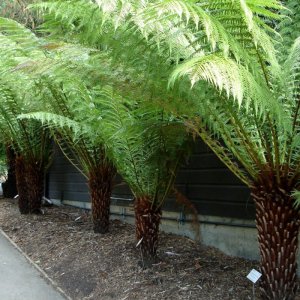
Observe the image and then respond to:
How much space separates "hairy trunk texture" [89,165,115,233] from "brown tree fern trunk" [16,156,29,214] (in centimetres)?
298

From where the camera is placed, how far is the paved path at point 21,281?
5.42 metres

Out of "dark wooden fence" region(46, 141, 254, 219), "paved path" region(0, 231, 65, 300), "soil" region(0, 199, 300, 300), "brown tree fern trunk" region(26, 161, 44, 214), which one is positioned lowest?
"paved path" region(0, 231, 65, 300)

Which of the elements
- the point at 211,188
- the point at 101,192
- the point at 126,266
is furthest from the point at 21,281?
the point at 211,188

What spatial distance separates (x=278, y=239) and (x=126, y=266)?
92.5 inches

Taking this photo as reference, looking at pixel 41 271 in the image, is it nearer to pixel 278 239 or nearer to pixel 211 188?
pixel 211 188

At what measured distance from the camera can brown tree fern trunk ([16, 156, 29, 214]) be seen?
380 inches

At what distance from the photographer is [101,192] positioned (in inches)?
282

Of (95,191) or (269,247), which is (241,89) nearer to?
(269,247)

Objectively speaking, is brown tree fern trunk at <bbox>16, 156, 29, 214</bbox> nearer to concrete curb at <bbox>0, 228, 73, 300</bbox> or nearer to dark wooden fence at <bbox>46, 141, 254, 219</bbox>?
concrete curb at <bbox>0, 228, 73, 300</bbox>

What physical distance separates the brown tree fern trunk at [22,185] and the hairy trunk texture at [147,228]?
193 inches

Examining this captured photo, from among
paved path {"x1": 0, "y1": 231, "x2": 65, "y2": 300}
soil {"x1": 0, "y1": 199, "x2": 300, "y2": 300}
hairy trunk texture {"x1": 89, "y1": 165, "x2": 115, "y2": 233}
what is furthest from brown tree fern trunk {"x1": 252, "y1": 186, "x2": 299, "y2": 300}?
hairy trunk texture {"x1": 89, "y1": 165, "x2": 115, "y2": 233}

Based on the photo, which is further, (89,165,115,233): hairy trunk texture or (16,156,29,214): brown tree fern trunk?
(16,156,29,214): brown tree fern trunk

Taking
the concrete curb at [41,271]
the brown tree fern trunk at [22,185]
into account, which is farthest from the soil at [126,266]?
the brown tree fern trunk at [22,185]

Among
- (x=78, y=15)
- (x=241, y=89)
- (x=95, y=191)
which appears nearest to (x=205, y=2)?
(x=241, y=89)
